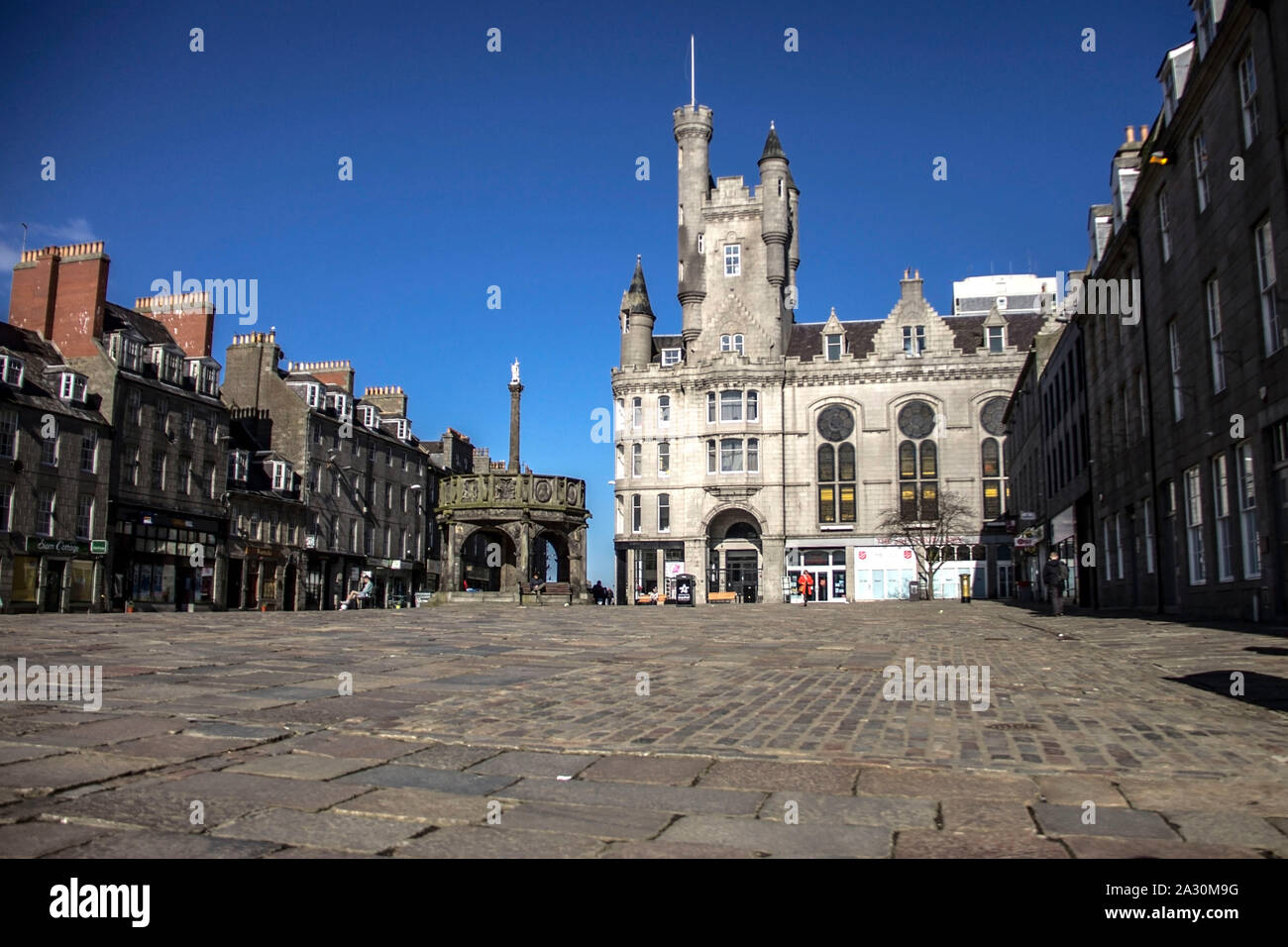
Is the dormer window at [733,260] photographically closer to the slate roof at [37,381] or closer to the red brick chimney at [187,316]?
the red brick chimney at [187,316]

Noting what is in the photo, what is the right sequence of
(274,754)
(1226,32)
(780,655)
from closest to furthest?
(274,754)
(780,655)
(1226,32)

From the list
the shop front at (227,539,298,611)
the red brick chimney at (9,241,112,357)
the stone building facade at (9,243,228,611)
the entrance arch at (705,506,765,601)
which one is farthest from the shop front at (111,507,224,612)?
the entrance arch at (705,506,765,601)

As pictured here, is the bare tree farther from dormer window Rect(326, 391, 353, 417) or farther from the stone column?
dormer window Rect(326, 391, 353, 417)

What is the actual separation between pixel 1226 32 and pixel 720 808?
19.8 m

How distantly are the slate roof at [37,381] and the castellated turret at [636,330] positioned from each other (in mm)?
34990

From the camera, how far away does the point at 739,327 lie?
6506cm

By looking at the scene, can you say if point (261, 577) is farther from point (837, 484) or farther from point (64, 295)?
point (837, 484)

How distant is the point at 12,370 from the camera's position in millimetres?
36875

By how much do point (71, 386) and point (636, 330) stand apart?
37.0 meters

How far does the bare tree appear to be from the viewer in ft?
191

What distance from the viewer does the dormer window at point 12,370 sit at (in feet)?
120

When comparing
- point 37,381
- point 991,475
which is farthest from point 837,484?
point 37,381
